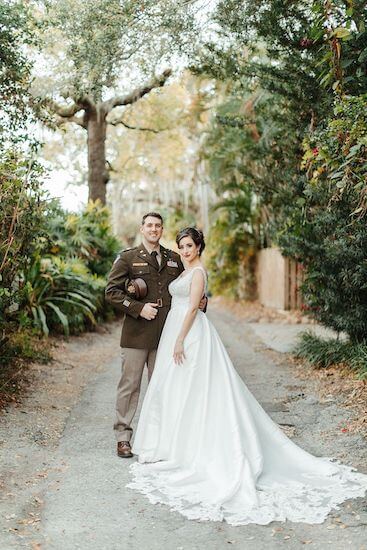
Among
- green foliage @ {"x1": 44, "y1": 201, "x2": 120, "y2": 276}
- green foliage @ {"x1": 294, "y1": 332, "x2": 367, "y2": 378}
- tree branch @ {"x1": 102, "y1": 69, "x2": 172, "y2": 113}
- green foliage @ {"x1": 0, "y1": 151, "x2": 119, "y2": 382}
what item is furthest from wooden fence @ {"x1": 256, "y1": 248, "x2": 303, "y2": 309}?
green foliage @ {"x1": 294, "y1": 332, "x2": 367, "y2": 378}

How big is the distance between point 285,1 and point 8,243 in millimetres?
4437

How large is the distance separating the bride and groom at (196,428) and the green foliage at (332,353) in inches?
111

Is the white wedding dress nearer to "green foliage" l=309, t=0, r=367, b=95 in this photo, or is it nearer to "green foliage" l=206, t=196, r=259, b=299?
"green foliage" l=309, t=0, r=367, b=95

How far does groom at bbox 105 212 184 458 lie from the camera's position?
5.55m

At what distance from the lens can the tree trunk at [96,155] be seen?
629 inches

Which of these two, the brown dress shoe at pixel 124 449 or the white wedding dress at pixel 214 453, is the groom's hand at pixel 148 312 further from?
the brown dress shoe at pixel 124 449

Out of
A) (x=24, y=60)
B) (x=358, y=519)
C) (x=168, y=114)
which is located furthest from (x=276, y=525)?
(x=168, y=114)

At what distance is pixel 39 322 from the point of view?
1056cm

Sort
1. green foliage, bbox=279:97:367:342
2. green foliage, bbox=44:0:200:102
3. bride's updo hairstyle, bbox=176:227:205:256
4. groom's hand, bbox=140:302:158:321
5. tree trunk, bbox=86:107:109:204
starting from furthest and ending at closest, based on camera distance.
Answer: tree trunk, bbox=86:107:109:204 → green foliage, bbox=44:0:200:102 → green foliage, bbox=279:97:367:342 → groom's hand, bbox=140:302:158:321 → bride's updo hairstyle, bbox=176:227:205:256

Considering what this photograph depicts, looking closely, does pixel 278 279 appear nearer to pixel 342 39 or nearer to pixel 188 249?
pixel 342 39

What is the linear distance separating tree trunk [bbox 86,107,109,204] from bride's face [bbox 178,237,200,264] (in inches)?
437

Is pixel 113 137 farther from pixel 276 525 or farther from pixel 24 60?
pixel 276 525

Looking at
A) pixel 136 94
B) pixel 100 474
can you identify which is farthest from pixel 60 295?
pixel 100 474

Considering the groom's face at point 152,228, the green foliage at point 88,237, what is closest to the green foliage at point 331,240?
the groom's face at point 152,228
